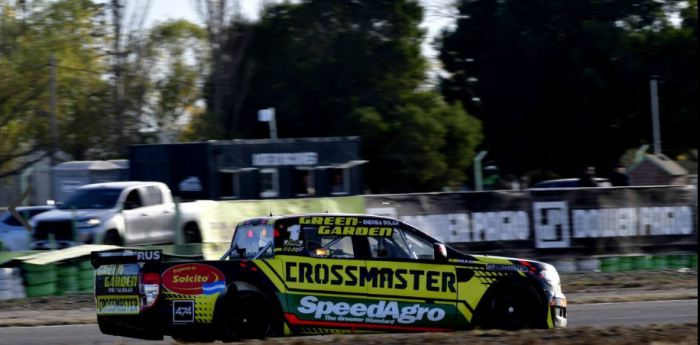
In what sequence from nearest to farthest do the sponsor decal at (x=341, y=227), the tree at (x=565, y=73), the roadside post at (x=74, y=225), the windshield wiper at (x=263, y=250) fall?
the windshield wiper at (x=263, y=250), the sponsor decal at (x=341, y=227), the roadside post at (x=74, y=225), the tree at (x=565, y=73)

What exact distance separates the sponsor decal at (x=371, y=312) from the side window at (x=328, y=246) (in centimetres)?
47

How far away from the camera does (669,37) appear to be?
43812mm

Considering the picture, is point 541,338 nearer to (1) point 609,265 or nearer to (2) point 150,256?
(2) point 150,256

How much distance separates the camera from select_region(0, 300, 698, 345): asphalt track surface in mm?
10320

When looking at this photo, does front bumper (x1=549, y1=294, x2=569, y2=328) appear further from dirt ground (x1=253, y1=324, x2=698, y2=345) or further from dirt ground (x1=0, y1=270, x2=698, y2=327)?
dirt ground (x1=0, y1=270, x2=698, y2=327)

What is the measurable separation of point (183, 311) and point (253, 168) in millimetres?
15544

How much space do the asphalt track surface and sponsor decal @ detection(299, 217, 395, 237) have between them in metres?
2.05

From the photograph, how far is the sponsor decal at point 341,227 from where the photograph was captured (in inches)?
374

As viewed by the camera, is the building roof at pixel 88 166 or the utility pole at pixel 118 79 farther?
the utility pole at pixel 118 79

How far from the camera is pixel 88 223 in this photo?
58.7ft

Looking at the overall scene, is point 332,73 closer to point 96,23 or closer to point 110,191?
point 96,23

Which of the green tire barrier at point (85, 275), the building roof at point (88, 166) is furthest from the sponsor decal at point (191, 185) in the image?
the green tire barrier at point (85, 275)

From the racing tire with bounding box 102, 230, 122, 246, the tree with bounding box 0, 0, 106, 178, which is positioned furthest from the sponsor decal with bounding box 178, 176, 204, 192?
the tree with bounding box 0, 0, 106, 178

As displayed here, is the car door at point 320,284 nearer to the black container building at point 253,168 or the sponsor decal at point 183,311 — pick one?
the sponsor decal at point 183,311
